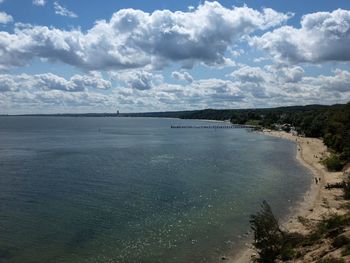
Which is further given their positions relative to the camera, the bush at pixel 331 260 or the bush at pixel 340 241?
the bush at pixel 340 241

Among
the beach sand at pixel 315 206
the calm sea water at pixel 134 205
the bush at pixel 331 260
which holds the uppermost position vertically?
the bush at pixel 331 260

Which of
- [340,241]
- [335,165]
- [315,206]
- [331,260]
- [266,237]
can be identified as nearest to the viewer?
[331,260]

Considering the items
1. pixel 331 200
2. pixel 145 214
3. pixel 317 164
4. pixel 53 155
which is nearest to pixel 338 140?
pixel 317 164

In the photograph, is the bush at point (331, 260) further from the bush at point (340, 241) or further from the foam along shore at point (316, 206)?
the bush at point (340, 241)

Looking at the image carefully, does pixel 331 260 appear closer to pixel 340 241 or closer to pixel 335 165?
pixel 340 241

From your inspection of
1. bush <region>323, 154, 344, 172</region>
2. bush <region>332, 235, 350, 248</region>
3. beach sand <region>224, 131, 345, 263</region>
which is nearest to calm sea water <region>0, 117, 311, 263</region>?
beach sand <region>224, 131, 345, 263</region>

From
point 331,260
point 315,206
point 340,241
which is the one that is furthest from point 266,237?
point 315,206

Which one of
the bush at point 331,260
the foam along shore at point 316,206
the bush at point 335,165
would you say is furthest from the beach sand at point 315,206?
the bush at point 331,260

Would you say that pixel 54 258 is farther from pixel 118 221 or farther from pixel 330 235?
pixel 330 235
